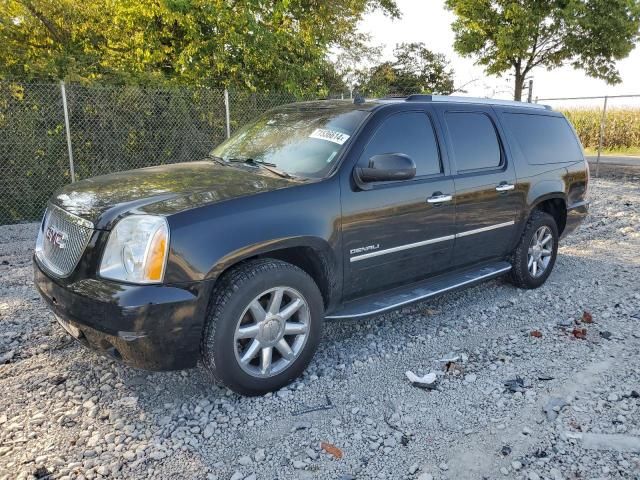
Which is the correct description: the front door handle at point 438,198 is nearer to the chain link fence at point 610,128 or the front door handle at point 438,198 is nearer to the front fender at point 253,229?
the front fender at point 253,229

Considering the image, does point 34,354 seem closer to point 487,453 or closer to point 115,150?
Answer: point 487,453

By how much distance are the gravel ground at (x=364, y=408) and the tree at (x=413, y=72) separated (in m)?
20.8

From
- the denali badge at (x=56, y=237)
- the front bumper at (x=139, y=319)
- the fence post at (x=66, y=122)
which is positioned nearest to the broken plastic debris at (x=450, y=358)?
the front bumper at (x=139, y=319)

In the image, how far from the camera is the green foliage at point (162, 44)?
1000 cm

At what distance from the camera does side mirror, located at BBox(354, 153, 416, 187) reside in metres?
3.48

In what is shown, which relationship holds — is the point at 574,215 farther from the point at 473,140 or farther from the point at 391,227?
the point at 391,227

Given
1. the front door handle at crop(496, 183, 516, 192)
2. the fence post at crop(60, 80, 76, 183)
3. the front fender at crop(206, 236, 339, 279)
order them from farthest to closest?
the fence post at crop(60, 80, 76, 183), the front door handle at crop(496, 183, 516, 192), the front fender at crop(206, 236, 339, 279)

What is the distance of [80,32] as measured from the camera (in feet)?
40.5

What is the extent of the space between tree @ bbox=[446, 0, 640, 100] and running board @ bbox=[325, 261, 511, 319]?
1457cm

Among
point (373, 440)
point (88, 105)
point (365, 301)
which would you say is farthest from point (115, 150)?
point (373, 440)

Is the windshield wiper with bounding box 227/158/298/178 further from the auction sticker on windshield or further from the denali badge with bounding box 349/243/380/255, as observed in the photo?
the denali badge with bounding box 349/243/380/255

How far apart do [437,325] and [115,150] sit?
693cm

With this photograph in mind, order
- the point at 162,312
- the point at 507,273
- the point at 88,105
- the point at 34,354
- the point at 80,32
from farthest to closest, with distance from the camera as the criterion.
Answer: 1. the point at 80,32
2. the point at 88,105
3. the point at 507,273
4. the point at 34,354
5. the point at 162,312

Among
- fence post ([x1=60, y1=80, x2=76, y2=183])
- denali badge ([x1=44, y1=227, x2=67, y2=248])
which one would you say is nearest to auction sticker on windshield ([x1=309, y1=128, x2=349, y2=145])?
denali badge ([x1=44, y1=227, x2=67, y2=248])
